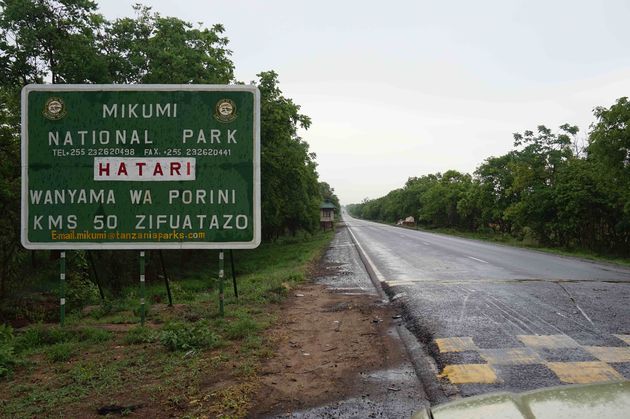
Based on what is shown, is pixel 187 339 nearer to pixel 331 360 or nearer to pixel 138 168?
pixel 331 360

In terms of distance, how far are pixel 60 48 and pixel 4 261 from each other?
11.6m

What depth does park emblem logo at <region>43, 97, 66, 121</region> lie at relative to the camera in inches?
299

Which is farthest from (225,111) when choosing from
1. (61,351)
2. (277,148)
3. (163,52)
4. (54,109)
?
(277,148)

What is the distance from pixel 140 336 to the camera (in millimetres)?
6723

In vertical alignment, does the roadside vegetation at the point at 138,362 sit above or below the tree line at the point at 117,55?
below

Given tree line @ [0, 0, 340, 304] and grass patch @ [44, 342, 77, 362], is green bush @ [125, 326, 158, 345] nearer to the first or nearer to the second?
grass patch @ [44, 342, 77, 362]

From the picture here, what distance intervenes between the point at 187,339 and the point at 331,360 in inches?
78.8

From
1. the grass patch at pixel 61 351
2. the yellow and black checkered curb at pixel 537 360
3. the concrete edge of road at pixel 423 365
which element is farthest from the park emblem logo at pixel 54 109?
the yellow and black checkered curb at pixel 537 360

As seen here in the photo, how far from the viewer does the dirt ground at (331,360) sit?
4.46 meters

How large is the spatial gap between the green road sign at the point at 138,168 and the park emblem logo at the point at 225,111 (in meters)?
0.02

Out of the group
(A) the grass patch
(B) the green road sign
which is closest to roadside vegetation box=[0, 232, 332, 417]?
(A) the grass patch

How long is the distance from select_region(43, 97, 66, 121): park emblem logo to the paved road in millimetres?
6607

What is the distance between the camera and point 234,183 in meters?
7.74

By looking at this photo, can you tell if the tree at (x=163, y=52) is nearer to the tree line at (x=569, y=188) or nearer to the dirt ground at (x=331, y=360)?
the dirt ground at (x=331, y=360)
